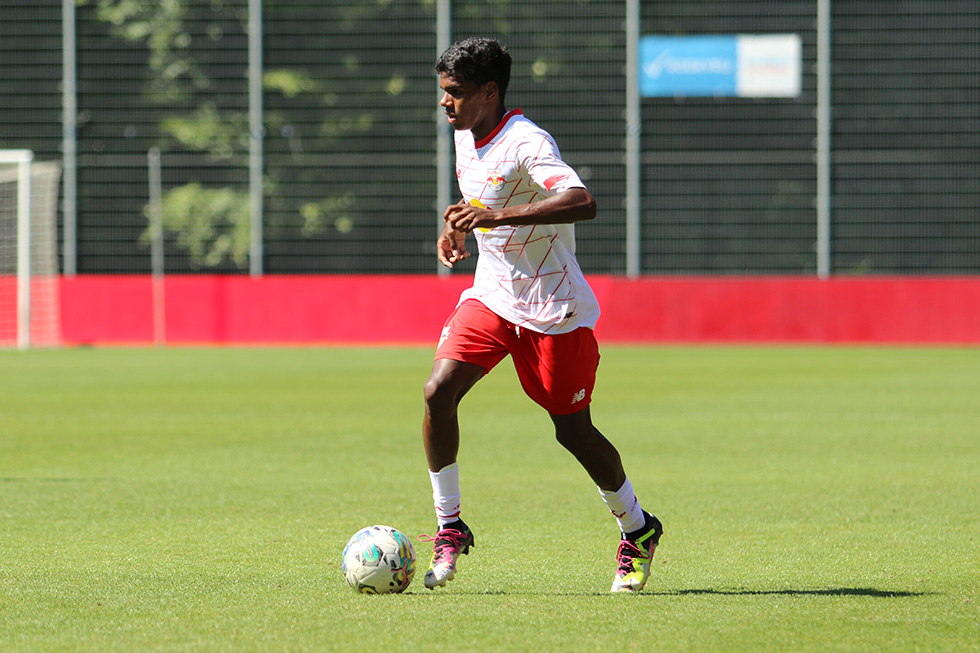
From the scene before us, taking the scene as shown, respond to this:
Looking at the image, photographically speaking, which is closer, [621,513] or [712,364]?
[621,513]

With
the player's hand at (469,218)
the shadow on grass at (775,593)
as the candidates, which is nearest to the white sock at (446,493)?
the shadow on grass at (775,593)

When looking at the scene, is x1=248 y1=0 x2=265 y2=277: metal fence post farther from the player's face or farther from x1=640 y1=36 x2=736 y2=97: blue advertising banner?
the player's face

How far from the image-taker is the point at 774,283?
91.5 ft

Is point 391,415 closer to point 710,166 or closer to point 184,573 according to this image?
point 184,573

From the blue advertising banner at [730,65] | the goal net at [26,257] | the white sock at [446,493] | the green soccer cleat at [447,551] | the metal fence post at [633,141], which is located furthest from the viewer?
the metal fence post at [633,141]

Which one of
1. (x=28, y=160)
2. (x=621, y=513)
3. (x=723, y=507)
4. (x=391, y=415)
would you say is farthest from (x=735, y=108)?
(x=621, y=513)

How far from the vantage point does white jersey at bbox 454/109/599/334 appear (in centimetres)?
560

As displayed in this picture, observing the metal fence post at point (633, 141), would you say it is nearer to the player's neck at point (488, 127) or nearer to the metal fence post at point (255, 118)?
the metal fence post at point (255, 118)

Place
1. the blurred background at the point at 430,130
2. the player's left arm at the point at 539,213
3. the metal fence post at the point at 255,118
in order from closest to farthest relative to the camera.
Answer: the player's left arm at the point at 539,213 → the blurred background at the point at 430,130 → the metal fence post at the point at 255,118

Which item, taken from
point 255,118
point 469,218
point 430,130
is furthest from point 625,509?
point 255,118

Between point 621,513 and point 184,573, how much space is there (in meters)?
1.74

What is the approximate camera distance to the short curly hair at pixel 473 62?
5625mm

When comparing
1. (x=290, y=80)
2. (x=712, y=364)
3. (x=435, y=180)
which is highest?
(x=290, y=80)

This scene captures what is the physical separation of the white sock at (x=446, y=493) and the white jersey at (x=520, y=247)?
2.13 ft
